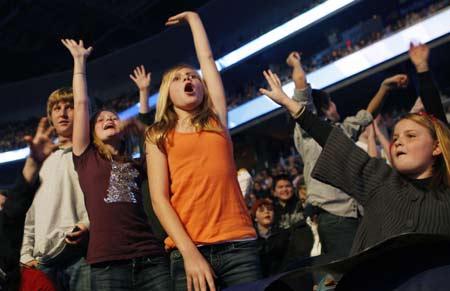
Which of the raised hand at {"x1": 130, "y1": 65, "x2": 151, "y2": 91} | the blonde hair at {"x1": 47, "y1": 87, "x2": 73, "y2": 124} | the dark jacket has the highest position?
the raised hand at {"x1": 130, "y1": 65, "x2": 151, "y2": 91}

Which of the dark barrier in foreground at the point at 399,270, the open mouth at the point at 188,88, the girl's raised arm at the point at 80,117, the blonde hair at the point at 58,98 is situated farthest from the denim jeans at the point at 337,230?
the dark barrier in foreground at the point at 399,270

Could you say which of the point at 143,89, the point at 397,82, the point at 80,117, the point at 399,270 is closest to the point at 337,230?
the point at 397,82

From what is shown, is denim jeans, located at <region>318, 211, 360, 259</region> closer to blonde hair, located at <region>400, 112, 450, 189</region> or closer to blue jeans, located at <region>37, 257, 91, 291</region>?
blonde hair, located at <region>400, 112, 450, 189</region>

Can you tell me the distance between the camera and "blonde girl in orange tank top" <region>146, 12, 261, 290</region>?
62.1 inches

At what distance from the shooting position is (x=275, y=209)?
4.42 m

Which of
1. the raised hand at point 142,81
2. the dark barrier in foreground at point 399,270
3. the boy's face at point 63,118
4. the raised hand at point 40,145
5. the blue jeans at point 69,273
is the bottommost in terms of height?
the dark barrier in foreground at point 399,270

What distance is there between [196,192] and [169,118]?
1.09 ft

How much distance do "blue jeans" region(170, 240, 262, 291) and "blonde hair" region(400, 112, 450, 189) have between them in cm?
65

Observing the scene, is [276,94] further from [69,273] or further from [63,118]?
[69,273]

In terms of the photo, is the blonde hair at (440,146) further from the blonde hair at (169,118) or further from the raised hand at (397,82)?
the raised hand at (397,82)

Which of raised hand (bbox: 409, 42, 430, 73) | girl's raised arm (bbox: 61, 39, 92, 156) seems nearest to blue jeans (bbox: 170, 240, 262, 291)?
girl's raised arm (bbox: 61, 39, 92, 156)

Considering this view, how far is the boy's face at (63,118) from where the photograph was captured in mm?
2357

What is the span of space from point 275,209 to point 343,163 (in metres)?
2.80

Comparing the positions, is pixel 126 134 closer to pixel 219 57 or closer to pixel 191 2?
pixel 219 57
